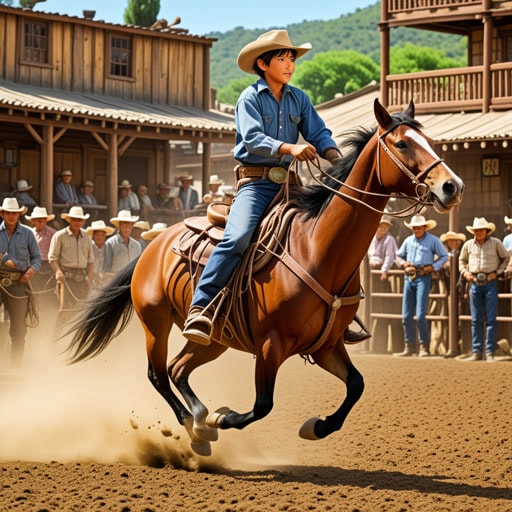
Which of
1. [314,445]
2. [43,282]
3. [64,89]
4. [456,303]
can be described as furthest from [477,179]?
[314,445]

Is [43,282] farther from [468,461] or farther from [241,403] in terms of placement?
[468,461]

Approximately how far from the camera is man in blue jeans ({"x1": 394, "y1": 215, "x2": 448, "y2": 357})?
1603 cm

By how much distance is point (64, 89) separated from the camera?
87.4 ft

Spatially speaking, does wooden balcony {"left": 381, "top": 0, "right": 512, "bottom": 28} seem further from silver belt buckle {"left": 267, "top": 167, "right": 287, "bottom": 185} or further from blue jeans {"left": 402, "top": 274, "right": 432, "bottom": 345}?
silver belt buckle {"left": 267, "top": 167, "right": 287, "bottom": 185}

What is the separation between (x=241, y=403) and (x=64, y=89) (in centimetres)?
1763

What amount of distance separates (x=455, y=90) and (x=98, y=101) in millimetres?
8028

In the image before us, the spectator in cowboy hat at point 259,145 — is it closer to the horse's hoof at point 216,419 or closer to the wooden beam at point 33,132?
the horse's hoof at point 216,419

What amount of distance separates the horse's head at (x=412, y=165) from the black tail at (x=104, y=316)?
271 centimetres

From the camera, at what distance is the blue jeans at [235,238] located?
702 cm

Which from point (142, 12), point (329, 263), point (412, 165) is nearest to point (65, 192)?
point (329, 263)

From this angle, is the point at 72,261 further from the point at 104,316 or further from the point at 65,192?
the point at 65,192

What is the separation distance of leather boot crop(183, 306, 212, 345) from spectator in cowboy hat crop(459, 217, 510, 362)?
8848 millimetres

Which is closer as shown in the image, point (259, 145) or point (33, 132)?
point (259, 145)

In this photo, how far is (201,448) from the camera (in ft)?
24.2
